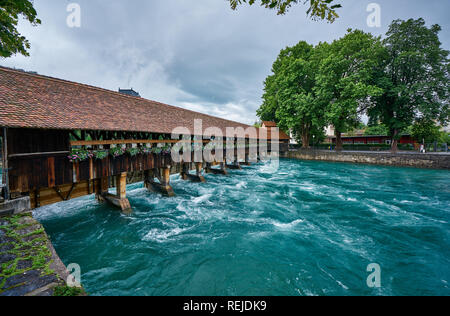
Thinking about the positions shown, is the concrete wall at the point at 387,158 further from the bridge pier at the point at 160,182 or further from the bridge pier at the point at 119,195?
the bridge pier at the point at 119,195

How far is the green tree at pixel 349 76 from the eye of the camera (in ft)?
60.6

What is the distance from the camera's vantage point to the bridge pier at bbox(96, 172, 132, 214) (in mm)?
7266

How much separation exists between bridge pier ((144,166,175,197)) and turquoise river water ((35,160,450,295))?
0.46 meters

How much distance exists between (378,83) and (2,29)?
2735 cm

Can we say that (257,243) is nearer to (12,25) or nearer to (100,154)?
(100,154)

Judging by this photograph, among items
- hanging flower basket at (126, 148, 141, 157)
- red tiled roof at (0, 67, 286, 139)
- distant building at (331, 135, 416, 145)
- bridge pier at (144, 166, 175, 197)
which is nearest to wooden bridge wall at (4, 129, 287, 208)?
hanging flower basket at (126, 148, 141, 157)

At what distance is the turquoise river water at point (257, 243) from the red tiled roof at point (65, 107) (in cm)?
358

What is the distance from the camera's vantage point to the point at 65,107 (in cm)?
614

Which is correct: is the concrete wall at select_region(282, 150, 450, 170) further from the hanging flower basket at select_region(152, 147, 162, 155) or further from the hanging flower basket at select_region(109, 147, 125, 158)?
the hanging flower basket at select_region(109, 147, 125, 158)

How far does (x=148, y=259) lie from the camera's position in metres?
4.58

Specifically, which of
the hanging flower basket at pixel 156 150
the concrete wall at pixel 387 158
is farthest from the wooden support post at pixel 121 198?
the concrete wall at pixel 387 158
